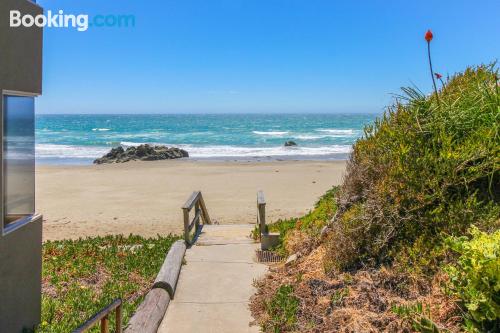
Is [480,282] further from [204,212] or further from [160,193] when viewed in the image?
[160,193]

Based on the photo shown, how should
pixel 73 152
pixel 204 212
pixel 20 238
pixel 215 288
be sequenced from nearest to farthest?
pixel 20 238 → pixel 215 288 → pixel 204 212 → pixel 73 152

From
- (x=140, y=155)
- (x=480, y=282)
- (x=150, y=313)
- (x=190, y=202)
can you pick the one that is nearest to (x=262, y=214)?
(x=190, y=202)

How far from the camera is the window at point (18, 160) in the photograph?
5.04m

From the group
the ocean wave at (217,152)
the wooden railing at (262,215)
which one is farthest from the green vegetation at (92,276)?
the ocean wave at (217,152)

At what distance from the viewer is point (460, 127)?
5.59 metres

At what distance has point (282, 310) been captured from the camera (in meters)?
5.56

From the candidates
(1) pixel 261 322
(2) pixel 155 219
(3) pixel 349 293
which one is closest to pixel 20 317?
(1) pixel 261 322

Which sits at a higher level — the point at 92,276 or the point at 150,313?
the point at 150,313

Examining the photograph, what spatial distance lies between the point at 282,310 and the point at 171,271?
6.83ft

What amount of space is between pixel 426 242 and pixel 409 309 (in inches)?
38.1

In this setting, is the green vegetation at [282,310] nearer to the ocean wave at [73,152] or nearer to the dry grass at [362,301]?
the dry grass at [362,301]

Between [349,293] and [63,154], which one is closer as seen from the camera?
[349,293]

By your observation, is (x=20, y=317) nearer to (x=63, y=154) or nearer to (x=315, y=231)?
(x=315, y=231)

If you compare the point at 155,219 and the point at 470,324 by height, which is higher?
the point at 470,324
